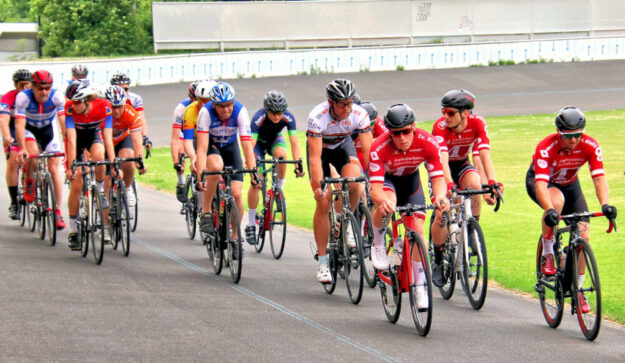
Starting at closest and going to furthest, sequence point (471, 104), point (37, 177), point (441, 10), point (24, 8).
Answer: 1. point (471, 104)
2. point (37, 177)
3. point (441, 10)
4. point (24, 8)

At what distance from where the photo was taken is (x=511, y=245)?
1367 cm

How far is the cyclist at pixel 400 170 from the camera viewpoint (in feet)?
27.6

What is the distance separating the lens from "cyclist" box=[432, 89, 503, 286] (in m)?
10.0

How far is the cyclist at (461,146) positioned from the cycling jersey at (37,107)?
16.7 ft

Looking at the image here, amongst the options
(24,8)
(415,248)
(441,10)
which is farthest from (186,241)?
(24,8)

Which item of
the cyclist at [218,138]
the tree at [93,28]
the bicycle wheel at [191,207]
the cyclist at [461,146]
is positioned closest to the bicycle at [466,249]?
the cyclist at [461,146]

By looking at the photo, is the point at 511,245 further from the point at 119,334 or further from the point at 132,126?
the point at 119,334

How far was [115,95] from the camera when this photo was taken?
515 inches

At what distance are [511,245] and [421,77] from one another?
98.8 feet

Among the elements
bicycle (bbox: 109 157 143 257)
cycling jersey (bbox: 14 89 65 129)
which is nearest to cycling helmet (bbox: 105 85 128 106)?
cycling jersey (bbox: 14 89 65 129)

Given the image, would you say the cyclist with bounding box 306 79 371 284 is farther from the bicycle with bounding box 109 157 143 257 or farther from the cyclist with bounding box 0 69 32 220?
the cyclist with bounding box 0 69 32 220

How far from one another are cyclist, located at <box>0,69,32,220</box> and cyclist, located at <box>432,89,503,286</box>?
5798 millimetres

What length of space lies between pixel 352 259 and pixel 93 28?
5644 centimetres

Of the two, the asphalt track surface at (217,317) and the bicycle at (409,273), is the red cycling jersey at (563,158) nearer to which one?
the bicycle at (409,273)
